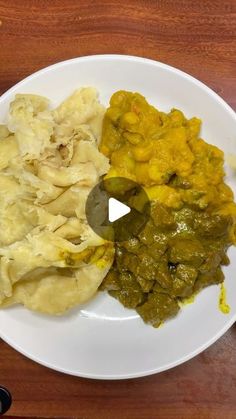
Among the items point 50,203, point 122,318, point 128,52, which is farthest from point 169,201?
point 128,52

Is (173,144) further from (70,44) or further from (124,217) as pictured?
(70,44)

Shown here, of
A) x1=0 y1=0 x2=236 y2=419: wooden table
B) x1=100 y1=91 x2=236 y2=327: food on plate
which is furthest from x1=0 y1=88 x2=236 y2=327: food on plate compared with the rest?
x1=0 y1=0 x2=236 y2=419: wooden table

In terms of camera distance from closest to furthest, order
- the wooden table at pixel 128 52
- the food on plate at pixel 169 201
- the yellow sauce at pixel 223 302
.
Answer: the food on plate at pixel 169 201 → the yellow sauce at pixel 223 302 → the wooden table at pixel 128 52

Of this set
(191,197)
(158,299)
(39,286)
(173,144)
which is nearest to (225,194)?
(191,197)

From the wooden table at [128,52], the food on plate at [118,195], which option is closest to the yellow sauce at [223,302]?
the food on plate at [118,195]
